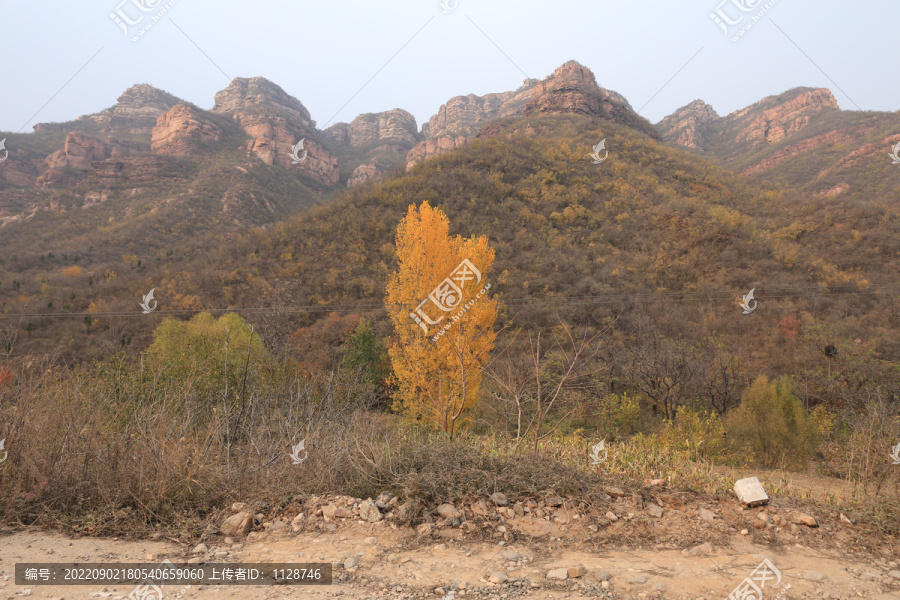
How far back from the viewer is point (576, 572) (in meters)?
2.88

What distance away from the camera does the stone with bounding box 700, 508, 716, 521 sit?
3.72 m

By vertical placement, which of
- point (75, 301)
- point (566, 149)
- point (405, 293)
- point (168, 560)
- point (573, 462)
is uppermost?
point (566, 149)

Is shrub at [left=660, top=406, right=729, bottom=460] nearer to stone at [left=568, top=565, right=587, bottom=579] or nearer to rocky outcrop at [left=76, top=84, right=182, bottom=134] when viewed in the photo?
stone at [left=568, top=565, right=587, bottom=579]

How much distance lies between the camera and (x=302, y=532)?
3.54m

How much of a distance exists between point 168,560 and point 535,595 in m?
2.72

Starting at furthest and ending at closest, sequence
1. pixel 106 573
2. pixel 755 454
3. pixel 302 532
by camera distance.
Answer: pixel 755 454
pixel 302 532
pixel 106 573

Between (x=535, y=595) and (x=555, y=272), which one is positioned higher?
(x=555, y=272)

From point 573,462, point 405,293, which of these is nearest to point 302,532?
point 573,462

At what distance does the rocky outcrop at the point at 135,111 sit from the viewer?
266 ft

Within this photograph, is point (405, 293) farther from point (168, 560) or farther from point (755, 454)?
point (755, 454)

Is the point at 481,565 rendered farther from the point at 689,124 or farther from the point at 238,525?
the point at 689,124

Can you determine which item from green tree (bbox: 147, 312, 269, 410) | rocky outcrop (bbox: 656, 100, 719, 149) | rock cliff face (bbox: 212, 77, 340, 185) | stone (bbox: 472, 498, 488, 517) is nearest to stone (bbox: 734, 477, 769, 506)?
stone (bbox: 472, 498, 488, 517)

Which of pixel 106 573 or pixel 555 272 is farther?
pixel 555 272

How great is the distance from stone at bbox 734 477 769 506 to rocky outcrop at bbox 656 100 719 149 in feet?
277
